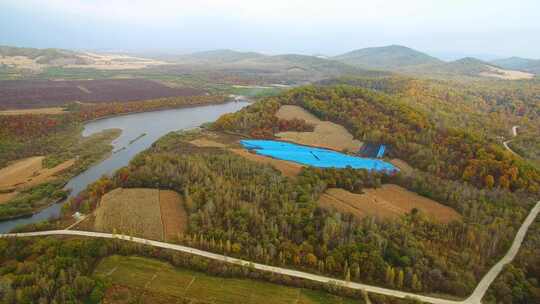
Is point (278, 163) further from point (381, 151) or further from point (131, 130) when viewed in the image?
point (131, 130)

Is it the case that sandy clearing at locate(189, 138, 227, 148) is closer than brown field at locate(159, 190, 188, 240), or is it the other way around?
brown field at locate(159, 190, 188, 240)

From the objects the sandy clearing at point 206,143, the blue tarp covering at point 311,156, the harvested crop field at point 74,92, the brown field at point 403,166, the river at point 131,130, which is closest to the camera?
the river at point 131,130

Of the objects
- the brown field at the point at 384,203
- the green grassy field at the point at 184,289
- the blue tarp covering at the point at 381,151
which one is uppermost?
the blue tarp covering at the point at 381,151

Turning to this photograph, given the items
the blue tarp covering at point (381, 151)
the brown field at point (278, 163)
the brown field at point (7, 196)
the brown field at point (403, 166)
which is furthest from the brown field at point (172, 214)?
the blue tarp covering at point (381, 151)

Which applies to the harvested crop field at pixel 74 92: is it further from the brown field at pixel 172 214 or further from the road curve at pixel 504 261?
the road curve at pixel 504 261

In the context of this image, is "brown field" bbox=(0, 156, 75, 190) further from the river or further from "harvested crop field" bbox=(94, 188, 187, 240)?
"harvested crop field" bbox=(94, 188, 187, 240)

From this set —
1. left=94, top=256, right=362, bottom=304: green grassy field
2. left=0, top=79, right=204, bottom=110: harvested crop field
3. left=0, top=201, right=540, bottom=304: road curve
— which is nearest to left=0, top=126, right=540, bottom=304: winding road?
left=0, top=201, right=540, bottom=304: road curve

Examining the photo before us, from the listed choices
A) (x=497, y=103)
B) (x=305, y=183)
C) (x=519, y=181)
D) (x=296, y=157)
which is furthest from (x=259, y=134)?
(x=497, y=103)
